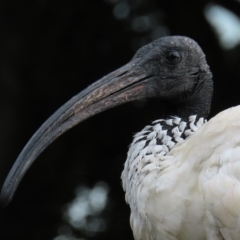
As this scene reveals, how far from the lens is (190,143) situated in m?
3.85

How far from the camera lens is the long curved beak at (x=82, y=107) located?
4.10m

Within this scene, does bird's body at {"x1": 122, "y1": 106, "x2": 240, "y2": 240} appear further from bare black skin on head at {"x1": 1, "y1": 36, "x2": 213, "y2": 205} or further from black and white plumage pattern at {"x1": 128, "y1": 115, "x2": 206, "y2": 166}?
bare black skin on head at {"x1": 1, "y1": 36, "x2": 213, "y2": 205}

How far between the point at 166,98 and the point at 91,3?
352 centimetres

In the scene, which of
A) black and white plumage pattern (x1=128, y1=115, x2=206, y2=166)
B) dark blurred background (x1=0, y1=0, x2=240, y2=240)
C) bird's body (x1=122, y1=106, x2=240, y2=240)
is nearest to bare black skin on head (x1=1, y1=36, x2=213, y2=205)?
black and white plumage pattern (x1=128, y1=115, x2=206, y2=166)

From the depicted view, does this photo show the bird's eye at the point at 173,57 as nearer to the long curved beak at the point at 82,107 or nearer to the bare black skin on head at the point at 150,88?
the bare black skin on head at the point at 150,88

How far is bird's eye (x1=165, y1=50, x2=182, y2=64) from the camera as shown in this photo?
14.4 feet

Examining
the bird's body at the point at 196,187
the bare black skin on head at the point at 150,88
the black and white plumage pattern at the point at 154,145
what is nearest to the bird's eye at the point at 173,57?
the bare black skin on head at the point at 150,88

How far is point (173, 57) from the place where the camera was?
4.41 metres

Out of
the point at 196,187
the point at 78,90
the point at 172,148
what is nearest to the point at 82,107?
the point at 172,148

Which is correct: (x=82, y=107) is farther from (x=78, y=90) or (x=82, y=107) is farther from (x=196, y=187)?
(x=78, y=90)

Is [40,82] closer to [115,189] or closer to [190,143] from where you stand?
[115,189]

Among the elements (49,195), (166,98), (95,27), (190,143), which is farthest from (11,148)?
(190,143)

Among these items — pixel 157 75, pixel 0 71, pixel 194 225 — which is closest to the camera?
pixel 194 225

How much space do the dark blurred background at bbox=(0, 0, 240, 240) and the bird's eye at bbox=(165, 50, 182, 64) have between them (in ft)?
10.2
